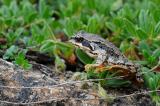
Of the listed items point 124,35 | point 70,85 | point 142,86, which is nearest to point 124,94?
point 142,86

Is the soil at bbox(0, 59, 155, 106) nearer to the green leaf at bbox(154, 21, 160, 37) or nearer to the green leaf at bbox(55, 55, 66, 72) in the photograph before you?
the green leaf at bbox(55, 55, 66, 72)

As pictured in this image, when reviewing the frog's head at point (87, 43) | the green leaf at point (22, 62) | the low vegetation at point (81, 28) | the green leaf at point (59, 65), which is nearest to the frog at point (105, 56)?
the frog's head at point (87, 43)

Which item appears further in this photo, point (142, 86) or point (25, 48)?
point (25, 48)

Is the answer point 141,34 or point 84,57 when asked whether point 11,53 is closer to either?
point 84,57

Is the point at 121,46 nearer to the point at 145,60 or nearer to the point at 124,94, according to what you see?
the point at 145,60

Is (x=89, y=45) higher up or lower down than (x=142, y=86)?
higher up
